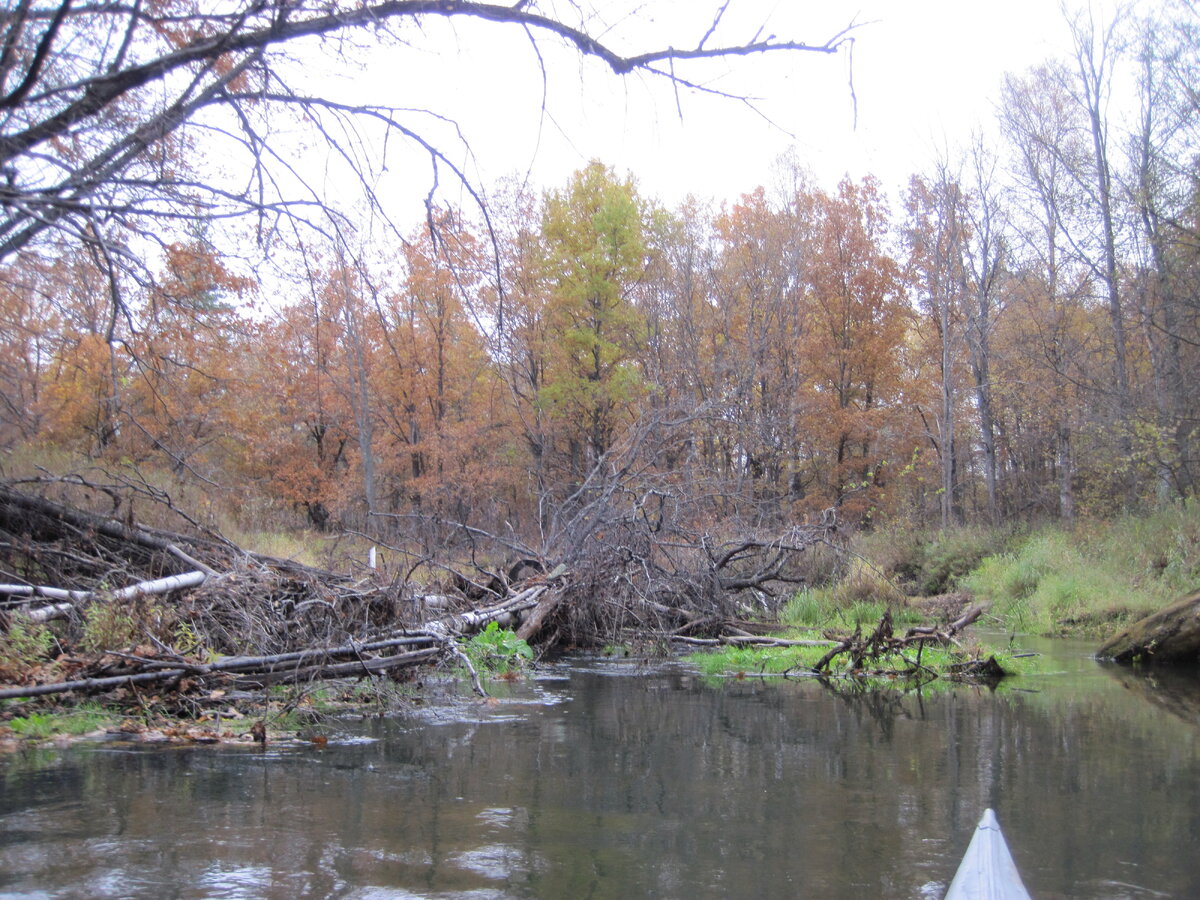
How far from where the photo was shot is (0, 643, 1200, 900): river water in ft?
11.1

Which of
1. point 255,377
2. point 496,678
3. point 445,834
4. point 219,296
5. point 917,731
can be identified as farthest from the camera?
point 255,377

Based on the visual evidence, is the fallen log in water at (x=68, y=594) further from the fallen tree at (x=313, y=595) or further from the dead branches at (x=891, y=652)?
the dead branches at (x=891, y=652)

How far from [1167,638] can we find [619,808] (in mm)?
8722

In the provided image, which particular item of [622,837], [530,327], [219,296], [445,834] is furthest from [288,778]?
[530,327]

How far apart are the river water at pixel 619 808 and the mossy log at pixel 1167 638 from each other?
3680mm

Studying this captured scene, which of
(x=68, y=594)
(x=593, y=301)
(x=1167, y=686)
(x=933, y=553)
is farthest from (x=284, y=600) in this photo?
(x=593, y=301)

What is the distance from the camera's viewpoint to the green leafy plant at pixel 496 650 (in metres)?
9.51

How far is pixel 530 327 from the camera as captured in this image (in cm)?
3122

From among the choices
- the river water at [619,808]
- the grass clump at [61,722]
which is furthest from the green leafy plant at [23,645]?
the river water at [619,808]

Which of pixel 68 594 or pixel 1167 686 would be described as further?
pixel 1167 686

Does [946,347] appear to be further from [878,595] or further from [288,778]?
[288,778]

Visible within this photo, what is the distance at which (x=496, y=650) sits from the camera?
9.74m

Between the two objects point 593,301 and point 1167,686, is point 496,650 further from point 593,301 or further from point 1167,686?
point 593,301

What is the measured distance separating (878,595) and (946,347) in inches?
669
